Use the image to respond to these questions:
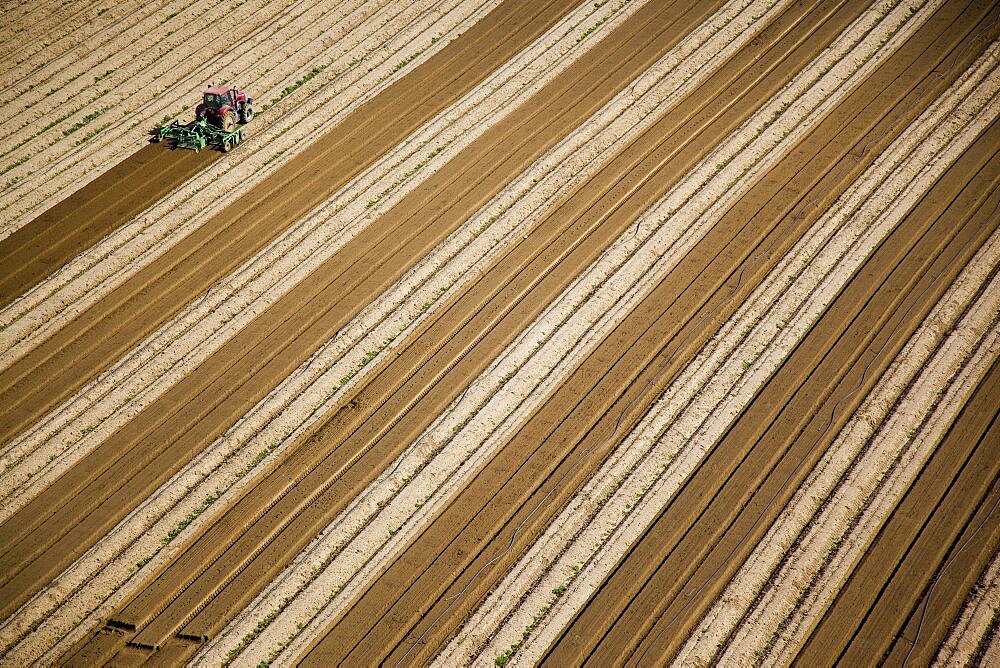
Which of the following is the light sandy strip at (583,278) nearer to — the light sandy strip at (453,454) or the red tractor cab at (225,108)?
the light sandy strip at (453,454)

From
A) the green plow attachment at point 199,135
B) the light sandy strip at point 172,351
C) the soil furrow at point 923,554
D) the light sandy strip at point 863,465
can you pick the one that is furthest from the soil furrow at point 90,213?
the soil furrow at point 923,554

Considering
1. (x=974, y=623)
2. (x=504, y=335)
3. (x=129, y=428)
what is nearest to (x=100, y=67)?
(x=129, y=428)

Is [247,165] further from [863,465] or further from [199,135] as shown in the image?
[863,465]

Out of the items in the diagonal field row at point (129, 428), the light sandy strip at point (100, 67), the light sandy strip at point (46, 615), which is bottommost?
the light sandy strip at point (46, 615)

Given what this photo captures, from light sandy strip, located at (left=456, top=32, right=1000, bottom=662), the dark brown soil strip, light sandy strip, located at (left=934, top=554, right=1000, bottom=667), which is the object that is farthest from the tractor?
light sandy strip, located at (left=934, top=554, right=1000, bottom=667)

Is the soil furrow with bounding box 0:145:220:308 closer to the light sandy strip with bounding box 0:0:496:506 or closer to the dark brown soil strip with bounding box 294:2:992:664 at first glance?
the light sandy strip with bounding box 0:0:496:506

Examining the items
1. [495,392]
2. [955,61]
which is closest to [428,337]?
[495,392]
